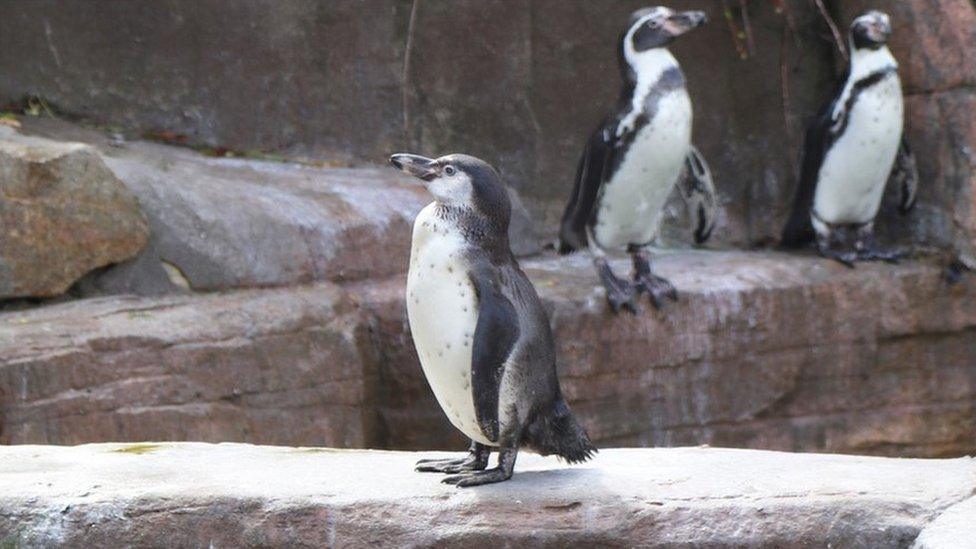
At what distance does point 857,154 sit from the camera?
7.70 m

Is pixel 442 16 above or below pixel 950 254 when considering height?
above

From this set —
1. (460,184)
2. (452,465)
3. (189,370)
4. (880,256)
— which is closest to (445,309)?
(460,184)

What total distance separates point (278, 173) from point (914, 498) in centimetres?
469

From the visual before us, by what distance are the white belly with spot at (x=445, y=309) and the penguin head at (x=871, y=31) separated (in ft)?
15.3

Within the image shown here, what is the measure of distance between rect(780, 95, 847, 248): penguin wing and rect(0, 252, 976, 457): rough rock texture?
27 cm

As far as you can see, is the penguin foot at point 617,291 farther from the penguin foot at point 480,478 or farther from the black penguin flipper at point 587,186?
the penguin foot at point 480,478

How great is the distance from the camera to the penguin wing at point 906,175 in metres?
7.98

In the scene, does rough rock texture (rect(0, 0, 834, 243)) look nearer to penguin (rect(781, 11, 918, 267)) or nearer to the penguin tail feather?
penguin (rect(781, 11, 918, 267))

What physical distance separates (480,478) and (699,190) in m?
4.61

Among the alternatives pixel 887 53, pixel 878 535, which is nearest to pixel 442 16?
pixel 887 53

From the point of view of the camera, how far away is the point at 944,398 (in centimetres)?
736

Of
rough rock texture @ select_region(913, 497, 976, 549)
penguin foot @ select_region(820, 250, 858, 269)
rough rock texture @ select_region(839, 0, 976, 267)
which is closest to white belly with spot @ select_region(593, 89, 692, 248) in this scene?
penguin foot @ select_region(820, 250, 858, 269)

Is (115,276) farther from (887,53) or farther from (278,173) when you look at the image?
(887,53)

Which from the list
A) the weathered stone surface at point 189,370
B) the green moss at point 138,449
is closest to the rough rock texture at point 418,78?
the weathered stone surface at point 189,370
